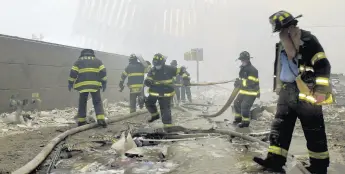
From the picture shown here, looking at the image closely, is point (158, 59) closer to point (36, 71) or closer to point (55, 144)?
point (55, 144)

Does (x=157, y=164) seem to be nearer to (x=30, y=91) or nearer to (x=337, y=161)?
(x=337, y=161)

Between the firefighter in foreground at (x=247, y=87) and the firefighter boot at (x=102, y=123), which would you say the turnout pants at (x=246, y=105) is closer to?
the firefighter in foreground at (x=247, y=87)

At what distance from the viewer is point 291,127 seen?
323 cm

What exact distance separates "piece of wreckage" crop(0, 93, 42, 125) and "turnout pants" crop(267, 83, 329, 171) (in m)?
5.62

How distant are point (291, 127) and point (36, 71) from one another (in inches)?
313

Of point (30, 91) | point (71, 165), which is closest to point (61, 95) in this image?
point (30, 91)

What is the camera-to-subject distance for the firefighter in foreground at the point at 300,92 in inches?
113

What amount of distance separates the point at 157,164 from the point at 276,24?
2036 mm

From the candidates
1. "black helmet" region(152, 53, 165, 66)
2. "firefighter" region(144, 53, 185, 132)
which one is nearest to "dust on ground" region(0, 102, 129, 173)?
"firefighter" region(144, 53, 185, 132)

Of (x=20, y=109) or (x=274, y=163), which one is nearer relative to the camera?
(x=274, y=163)

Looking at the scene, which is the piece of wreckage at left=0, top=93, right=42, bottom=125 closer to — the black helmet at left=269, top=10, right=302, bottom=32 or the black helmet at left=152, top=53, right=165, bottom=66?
the black helmet at left=152, top=53, right=165, bottom=66

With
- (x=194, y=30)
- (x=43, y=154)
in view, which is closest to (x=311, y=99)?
(x=43, y=154)

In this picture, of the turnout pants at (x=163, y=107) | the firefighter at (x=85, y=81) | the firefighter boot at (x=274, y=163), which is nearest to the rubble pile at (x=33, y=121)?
the firefighter at (x=85, y=81)

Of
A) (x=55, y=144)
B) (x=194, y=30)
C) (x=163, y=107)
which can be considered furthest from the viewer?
(x=194, y=30)
